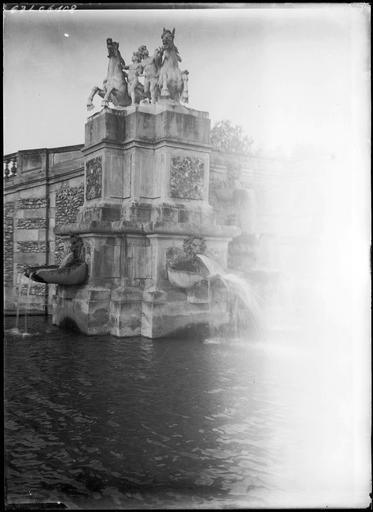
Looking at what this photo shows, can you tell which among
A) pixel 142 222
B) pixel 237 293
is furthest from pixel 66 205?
pixel 237 293

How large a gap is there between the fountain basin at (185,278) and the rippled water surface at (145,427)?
141cm

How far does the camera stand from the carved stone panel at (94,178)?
310 inches

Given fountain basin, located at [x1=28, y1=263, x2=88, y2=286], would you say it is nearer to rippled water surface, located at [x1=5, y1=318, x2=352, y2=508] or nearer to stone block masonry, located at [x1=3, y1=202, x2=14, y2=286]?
rippled water surface, located at [x1=5, y1=318, x2=352, y2=508]

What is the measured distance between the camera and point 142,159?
7750 millimetres

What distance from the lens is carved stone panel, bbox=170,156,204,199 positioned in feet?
25.3

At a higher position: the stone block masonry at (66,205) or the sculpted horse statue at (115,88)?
the sculpted horse statue at (115,88)

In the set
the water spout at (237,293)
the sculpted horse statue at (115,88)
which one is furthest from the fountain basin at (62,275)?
the sculpted horse statue at (115,88)

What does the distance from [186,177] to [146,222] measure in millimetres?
911

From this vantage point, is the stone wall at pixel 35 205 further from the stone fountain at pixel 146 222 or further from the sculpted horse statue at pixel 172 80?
the sculpted horse statue at pixel 172 80

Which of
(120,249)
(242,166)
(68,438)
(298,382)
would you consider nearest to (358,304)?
(298,382)

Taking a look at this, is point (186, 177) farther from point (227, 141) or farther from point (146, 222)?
point (227, 141)

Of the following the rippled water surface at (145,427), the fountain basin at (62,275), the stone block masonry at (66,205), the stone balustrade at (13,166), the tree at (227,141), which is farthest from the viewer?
the stone balustrade at (13,166)

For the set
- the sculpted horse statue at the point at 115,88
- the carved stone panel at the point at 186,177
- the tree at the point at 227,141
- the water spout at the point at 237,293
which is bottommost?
the water spout at the point at 237,293

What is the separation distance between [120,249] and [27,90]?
2940 millimetres
